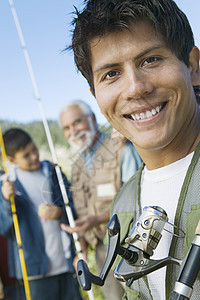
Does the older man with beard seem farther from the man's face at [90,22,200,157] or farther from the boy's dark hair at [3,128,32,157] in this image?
the man's face at [90,22,200,157]

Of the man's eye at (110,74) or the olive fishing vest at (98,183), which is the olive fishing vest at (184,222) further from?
the olive fishing vest at (98,183)

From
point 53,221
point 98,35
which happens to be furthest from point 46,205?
point 98,35

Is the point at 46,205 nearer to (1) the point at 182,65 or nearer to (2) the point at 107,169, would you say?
(2) the point at 107,169

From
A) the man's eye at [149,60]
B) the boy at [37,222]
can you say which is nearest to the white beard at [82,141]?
the boy at [37,222]

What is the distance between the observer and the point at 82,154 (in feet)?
9.43

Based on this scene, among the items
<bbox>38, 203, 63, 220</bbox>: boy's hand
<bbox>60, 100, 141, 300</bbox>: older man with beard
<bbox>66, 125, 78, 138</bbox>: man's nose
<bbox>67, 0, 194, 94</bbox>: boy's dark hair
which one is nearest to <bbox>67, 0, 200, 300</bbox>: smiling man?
<bbox>67, 0, 194, 94</bbox>: boy's dark hair

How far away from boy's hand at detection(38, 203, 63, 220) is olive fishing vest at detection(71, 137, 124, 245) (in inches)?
9.3

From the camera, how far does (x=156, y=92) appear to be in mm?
1058

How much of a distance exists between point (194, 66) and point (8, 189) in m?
2.48

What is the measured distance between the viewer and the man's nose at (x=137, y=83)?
3.40ft

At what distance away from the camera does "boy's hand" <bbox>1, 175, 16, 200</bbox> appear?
3355mm

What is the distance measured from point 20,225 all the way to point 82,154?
92 cm

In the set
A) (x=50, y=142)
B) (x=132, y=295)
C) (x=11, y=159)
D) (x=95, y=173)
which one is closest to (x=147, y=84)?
(x=132, y=295)

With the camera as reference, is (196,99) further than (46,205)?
No
